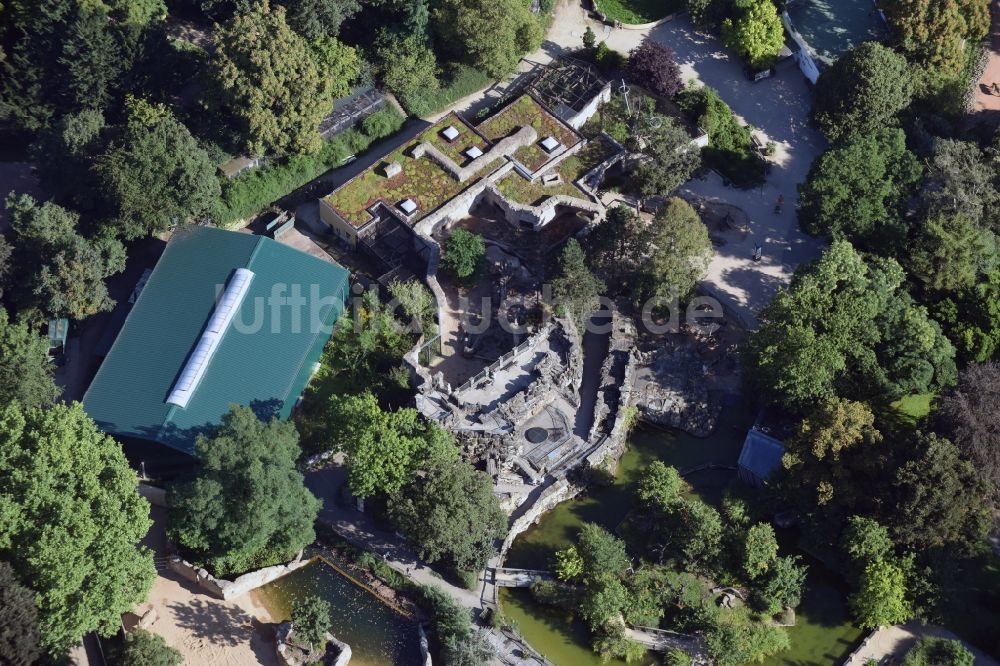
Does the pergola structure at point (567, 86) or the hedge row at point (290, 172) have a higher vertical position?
the pergola structure at point (567, 86)

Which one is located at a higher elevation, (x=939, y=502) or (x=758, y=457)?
(x=939, y=502)

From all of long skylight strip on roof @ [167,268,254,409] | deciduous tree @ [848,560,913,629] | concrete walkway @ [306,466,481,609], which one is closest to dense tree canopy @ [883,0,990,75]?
deciduous tree @ [848,560,913,629]

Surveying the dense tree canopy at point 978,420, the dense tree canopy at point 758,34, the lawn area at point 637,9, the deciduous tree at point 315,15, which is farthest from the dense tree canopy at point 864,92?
the deciduous tree at point 315,15

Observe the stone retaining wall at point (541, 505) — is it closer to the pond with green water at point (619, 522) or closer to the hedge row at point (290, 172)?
the pond with green water at point (619, 522)

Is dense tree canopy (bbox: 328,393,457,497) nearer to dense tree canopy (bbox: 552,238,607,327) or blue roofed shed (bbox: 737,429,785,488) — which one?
dense tree canopy (bbox: 552,238,607,327)

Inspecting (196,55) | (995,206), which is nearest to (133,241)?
(196,55)

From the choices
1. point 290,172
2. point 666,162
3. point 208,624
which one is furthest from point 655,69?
point 208,624

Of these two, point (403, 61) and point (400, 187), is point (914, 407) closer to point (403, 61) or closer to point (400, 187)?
point (400, 187)
